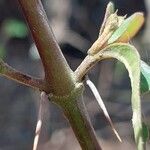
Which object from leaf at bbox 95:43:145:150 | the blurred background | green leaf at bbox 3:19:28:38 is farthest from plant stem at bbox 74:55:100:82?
green leaf at bbox 3:19:28:38

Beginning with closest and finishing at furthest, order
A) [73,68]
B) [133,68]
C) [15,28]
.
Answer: [133,68]
[73,68]
[15,28]

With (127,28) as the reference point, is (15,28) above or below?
below

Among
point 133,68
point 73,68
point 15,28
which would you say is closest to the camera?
point 133,68

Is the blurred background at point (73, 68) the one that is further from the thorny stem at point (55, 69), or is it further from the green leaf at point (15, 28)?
the thorny stem at point (55, 69)

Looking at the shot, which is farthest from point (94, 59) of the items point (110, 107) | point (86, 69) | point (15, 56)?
point (15, 56)

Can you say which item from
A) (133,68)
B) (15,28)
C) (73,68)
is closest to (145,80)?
(133,68)

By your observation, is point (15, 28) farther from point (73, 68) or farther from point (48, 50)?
point (48, 50)

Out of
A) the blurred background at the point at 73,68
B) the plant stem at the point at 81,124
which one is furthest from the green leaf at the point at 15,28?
the plant stem at the point at 81,124

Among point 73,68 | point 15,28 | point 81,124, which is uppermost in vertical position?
point 81,124
